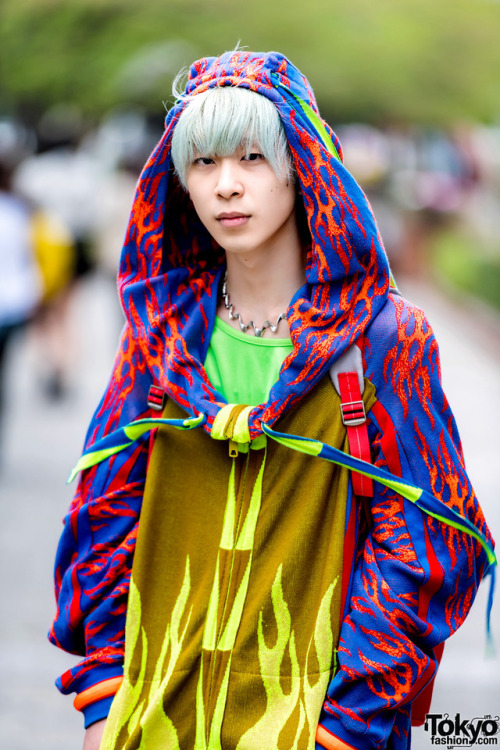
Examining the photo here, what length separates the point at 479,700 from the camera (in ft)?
13.7

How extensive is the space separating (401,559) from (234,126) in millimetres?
840

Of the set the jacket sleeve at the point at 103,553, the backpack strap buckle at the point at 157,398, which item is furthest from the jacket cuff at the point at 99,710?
the backpack strap buckle at the point at 157,398

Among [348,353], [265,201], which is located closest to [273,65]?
[265,201]

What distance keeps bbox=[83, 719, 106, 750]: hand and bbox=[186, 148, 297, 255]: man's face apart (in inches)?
37.0

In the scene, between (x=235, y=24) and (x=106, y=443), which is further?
(x=235, y=24)

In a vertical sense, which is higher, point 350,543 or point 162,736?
point 350,543

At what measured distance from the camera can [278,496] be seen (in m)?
2.08

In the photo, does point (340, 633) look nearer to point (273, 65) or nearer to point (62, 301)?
point (273, 65)

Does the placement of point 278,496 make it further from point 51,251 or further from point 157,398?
point 51,251

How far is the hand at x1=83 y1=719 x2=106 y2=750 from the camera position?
2.12 m

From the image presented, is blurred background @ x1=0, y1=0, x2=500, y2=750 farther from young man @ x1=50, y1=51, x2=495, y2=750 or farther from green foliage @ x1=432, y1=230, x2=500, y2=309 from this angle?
young man @ x1=50, y1=51, x2=495, y2=750

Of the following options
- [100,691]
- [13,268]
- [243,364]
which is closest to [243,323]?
[243,364]

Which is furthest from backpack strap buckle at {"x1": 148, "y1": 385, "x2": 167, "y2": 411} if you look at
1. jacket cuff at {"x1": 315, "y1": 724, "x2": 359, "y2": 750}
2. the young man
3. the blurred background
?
the blurred background

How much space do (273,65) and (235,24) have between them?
18.2m
